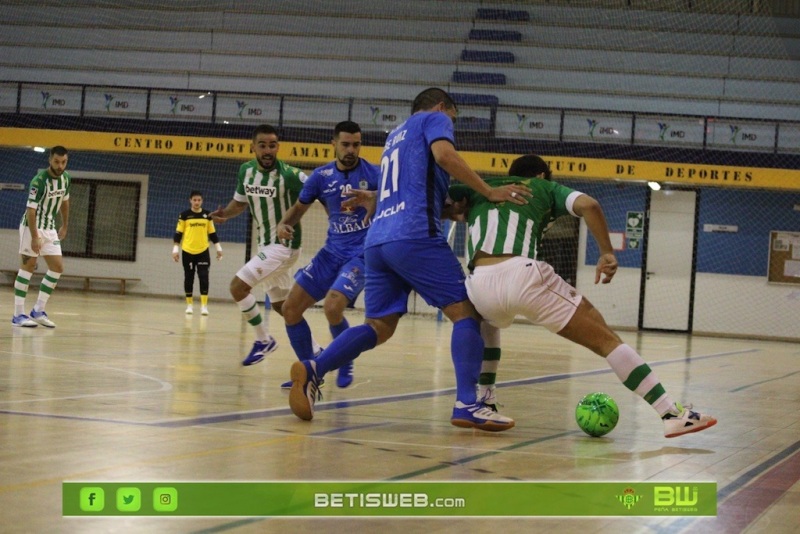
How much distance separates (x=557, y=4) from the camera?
2611 centimetres

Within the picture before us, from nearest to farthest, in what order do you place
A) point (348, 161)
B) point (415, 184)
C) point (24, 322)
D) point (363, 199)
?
point (415, 184)
point (363, 199)
point (348, 161)
point (24, 322)

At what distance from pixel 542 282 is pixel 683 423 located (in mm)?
1039

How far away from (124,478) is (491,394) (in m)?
2.78

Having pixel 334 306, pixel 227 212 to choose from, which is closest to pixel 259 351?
pixel 227 212

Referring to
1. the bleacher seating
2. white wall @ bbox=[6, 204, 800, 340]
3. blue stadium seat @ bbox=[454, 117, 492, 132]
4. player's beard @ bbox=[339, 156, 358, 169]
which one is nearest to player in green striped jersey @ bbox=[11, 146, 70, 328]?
player's beard @ bbox=[339, 156, 358, 169]

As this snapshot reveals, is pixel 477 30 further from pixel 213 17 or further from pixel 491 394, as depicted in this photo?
pixel 491 394

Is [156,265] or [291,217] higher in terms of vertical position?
[291,217]

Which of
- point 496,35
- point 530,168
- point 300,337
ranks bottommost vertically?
point 300,337

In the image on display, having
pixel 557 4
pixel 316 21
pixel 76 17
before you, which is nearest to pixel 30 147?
pixel 76 17

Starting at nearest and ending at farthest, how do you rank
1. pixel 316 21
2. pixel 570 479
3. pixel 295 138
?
pixel 570 479
pixel 295 138
pixel 316 21

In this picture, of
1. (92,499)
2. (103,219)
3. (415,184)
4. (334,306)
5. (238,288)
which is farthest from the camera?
(103,219)

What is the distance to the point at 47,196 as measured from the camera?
42.0 feet

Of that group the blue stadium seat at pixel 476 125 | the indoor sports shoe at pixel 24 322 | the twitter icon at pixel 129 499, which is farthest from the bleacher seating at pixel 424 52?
the twitter icon at pixel 129 499

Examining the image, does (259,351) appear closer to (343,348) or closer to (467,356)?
(343,348)
